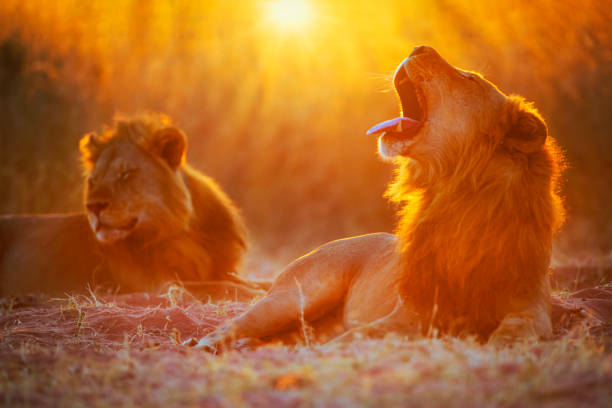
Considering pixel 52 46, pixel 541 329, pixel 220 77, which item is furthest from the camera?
pixel 220 77

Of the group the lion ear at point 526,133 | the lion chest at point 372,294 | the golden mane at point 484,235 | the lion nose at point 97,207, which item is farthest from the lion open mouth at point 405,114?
the lion nose at point 97,207

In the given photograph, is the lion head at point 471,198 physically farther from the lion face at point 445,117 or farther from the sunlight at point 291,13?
the sunlight at point 291,13

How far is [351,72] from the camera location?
1261 centimetres

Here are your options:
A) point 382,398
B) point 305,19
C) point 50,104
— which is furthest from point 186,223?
point 305,19

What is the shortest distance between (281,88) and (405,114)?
9.55m

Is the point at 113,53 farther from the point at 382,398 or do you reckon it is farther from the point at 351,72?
the point at 382,398

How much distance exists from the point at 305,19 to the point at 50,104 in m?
5.23

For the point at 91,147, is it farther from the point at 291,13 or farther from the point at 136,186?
the point at 291,13

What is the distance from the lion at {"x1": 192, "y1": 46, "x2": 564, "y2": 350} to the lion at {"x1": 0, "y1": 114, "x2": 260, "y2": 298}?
6.86 feet

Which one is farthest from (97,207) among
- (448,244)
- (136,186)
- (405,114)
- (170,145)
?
(448,244)

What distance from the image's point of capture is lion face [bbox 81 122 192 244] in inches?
231

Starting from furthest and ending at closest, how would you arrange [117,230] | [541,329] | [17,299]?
1. [117,230]
2. [17,299]
3. [541,329]

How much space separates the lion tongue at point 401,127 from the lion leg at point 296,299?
801mm

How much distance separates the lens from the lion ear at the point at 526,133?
10.5ft
